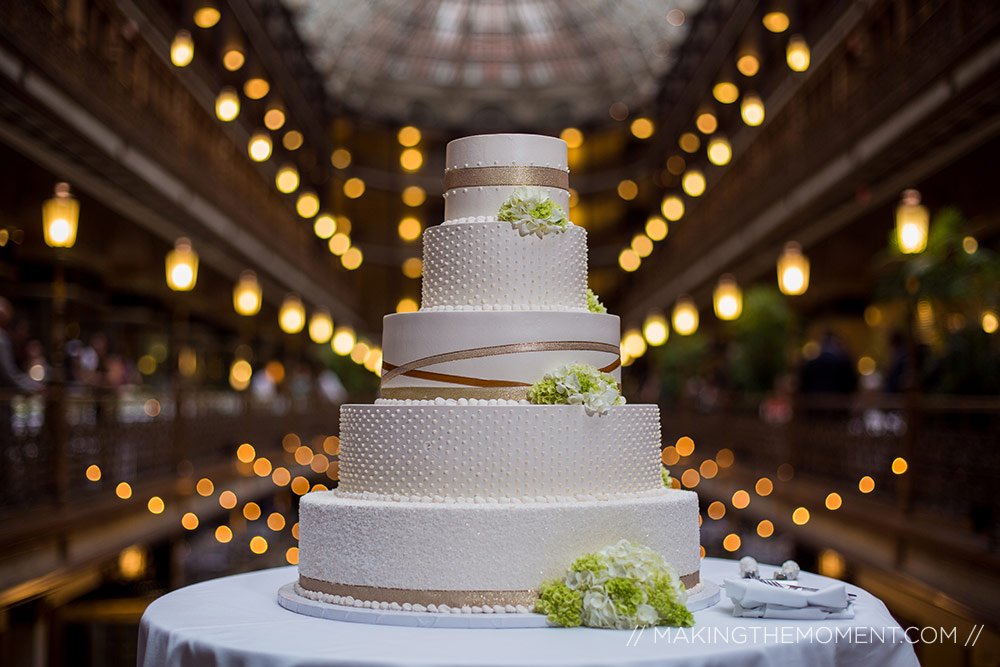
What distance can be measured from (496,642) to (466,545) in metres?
0.56

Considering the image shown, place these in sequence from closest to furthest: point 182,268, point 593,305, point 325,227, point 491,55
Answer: point 593,305
point 182,268
point 325,227
point 491,55

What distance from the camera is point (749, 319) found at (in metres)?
17.7

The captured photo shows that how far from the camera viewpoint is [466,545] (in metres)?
3.92

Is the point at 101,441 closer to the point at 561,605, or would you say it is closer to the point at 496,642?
the point at 561,605

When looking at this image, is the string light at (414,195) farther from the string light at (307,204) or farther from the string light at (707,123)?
the string light at (707,123)

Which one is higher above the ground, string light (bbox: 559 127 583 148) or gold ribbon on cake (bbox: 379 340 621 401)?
string light (bbox: 559 127 583 148)

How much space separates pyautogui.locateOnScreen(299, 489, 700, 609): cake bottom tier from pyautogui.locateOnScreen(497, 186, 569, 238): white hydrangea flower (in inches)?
47.4

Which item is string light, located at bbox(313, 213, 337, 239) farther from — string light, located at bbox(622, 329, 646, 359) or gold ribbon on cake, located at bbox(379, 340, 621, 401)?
gold ribbon on cake, located at bbox(379, 340, 621, 401)

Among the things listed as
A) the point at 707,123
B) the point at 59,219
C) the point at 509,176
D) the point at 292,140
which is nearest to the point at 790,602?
the point at 509,176

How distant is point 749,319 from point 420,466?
562 inches

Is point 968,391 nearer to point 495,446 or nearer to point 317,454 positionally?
point 495,446

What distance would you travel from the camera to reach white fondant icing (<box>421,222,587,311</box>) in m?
4.55

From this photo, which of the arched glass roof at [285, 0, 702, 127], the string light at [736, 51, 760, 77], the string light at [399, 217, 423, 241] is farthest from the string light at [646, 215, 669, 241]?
the string light at [399, 217, 423, 241]

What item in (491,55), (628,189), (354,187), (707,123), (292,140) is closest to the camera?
(707,123)
